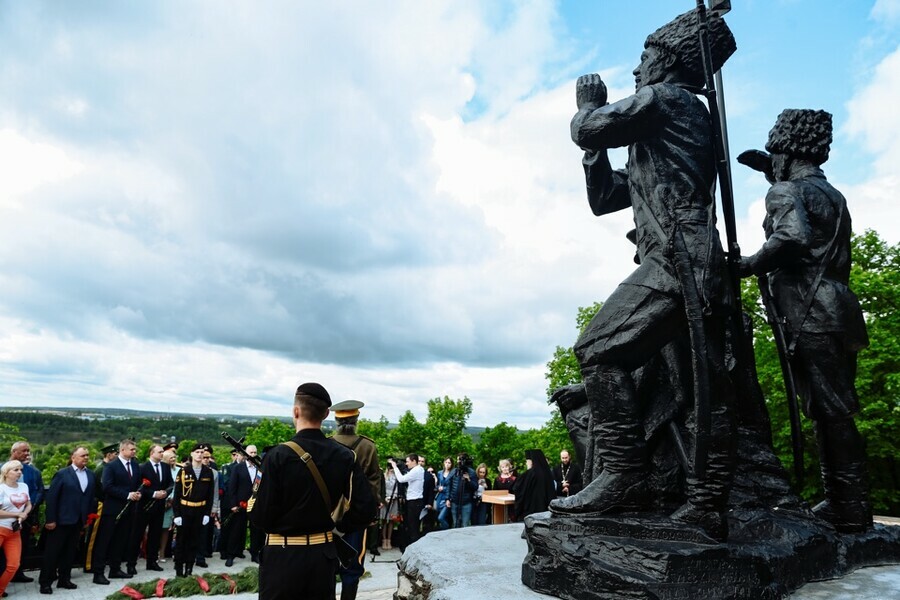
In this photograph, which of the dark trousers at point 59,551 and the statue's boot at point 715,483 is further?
the dark trousers at point 59,551

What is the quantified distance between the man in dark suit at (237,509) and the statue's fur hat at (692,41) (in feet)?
32.5

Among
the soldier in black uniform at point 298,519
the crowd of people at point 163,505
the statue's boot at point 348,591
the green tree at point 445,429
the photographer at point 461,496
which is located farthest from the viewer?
the green tree at point 445,429

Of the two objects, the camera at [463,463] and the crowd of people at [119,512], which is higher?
the camera at [463,463]

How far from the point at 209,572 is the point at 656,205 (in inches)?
376

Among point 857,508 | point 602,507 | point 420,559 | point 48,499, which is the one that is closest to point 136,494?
point 48,499

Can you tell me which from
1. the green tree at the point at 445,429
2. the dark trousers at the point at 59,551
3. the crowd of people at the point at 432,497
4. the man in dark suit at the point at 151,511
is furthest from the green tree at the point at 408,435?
the dark trousers at the point at 59,551

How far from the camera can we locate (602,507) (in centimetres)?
360

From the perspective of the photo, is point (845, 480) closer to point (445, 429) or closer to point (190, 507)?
point (190, 507)

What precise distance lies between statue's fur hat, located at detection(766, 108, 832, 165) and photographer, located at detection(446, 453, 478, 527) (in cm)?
1024

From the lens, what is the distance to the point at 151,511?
35.5ft

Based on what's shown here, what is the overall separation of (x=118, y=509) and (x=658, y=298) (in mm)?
9632

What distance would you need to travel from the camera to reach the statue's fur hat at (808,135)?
488 cm

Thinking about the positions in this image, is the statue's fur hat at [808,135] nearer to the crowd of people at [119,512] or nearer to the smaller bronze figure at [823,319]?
the smaller bronze figure at [823,319]

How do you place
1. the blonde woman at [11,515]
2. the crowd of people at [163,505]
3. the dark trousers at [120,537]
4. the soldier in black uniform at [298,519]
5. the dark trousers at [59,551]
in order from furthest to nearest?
the dark trousers at [120,537]
the dark trousers at [59,551]
the crowd of people at [163,505]
the blonde woman at [11,515]
the soldier in black uniform at [298,519]
